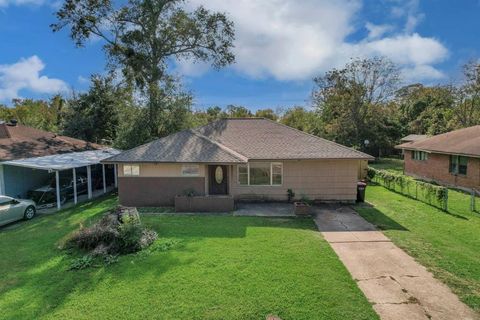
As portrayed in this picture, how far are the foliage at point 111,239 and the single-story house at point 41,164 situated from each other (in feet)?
22.8

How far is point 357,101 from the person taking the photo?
3706 cm

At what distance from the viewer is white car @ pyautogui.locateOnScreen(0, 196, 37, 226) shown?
13195mm

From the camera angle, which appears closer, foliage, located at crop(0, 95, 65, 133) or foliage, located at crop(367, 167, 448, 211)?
foliage, located at crop(367, 167, 448, 211)

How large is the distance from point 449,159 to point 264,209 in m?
14.9

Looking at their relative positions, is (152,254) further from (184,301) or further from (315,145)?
(315,145)

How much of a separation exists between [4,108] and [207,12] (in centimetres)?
→ 4369

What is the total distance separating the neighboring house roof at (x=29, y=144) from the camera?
58.8 feet

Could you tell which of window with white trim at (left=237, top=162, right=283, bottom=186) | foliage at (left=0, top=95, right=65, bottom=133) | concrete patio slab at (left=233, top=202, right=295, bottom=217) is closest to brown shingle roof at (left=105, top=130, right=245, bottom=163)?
window with white trim at (left=237, top=162, right=283, bottom=186)

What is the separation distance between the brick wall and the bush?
19.3m

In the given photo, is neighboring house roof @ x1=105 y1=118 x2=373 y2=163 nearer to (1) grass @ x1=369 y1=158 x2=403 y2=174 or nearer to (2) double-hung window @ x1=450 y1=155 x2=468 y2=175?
(2) double-hung window @ x1=450 y1=155 x2=468 y2=175

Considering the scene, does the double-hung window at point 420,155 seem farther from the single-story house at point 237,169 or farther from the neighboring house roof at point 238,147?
the neighboring house roof at point 238,147

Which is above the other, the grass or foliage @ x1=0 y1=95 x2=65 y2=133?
foliage @ x1=0 y1=95 x2=65 y2=133

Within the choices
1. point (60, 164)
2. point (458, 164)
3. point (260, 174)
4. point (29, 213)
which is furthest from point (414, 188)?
point (29, 213)

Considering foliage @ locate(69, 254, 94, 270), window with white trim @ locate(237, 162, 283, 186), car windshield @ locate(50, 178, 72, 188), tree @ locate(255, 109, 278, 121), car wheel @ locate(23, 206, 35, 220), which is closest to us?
foliage @ locate(69, 254, 94, 270)
